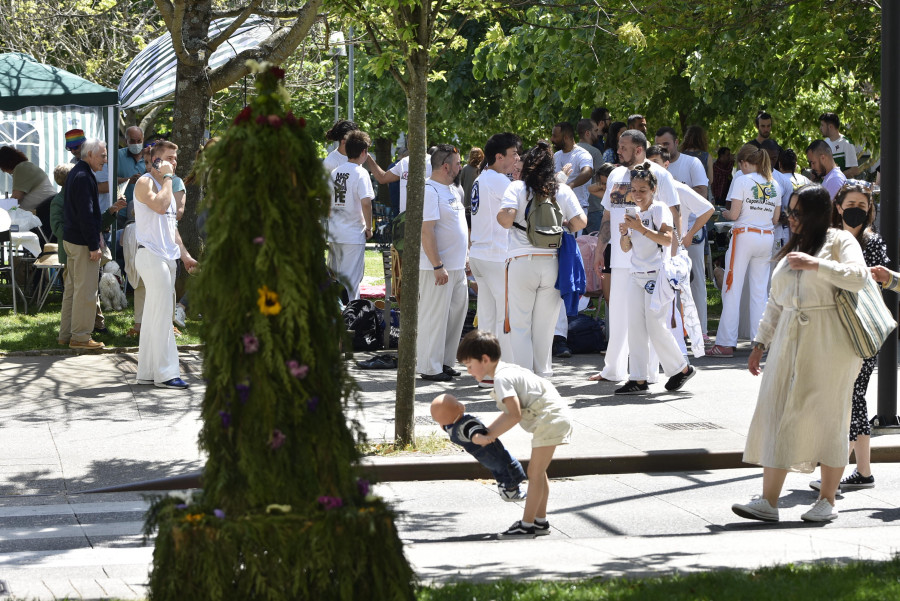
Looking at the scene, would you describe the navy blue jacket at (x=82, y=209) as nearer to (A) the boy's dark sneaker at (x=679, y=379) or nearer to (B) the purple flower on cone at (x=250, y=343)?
(A) the boy's dark sneaker at (x=679, y=379)

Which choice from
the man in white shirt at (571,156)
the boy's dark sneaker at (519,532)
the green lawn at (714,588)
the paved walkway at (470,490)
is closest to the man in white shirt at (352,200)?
the paved walkway at (470,490)

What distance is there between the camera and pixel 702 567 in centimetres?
568

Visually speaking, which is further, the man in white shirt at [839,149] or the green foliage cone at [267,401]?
the man in white shirt at [839,149]

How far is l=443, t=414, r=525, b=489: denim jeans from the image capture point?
6.55m

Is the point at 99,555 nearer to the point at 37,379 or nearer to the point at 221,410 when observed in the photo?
the point at 221,410

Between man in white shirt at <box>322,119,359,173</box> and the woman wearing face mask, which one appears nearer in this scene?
the woman wearing face mask

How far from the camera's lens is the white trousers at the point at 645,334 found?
10.4 metres

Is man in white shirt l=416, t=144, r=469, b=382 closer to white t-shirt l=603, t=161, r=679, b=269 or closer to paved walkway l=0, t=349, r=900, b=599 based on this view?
paved walkway l=0, t=349, r=900, b=599

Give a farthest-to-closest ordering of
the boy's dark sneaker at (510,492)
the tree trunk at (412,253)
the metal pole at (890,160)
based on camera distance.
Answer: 1. the metal pole at (890,160)
2. the tree trunk at (412,253)
3. the boy's dark sneaker at (510,492)

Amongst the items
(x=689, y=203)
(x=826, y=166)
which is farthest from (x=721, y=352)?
(x=826, y=166)

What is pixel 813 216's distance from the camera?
22.9 feet

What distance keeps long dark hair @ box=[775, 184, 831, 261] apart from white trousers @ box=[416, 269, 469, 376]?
185 inches

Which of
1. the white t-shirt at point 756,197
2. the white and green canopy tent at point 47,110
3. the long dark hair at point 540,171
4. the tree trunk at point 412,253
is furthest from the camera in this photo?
the white and green canopy tent at point 47,110

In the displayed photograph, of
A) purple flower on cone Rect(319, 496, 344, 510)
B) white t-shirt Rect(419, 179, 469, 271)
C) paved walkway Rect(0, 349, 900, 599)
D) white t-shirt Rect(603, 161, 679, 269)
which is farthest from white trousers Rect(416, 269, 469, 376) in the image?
purple flower on cone Rect(319, 496, 344, 510)
